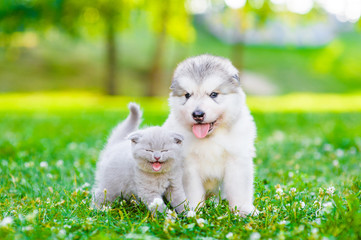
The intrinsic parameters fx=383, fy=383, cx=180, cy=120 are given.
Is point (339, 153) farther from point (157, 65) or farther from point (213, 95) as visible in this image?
point (157, 65)

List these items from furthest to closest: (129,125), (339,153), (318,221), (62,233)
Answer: (339,153), (129,125), (318,221), (62,233)

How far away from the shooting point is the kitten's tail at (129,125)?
399cm

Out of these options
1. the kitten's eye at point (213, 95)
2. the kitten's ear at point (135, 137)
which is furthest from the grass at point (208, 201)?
the kitten's eye at point (213, 95)

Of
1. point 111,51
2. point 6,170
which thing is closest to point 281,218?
point 6,170

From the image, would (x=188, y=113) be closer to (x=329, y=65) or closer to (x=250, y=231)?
(x=250, y=231)

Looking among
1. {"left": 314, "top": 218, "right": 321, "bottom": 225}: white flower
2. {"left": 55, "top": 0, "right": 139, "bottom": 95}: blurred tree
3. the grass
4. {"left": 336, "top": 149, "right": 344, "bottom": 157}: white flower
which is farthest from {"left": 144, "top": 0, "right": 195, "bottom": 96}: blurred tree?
{"left": 314, "top": 218, "right": 321, "bottom": 225}: white flower

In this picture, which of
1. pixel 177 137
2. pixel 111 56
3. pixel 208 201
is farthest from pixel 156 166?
pixel 111 56

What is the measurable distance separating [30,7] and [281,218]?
652 inches

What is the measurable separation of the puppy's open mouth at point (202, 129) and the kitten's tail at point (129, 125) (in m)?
1.04

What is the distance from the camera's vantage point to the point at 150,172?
10.4 ft

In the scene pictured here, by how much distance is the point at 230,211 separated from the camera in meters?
3.09

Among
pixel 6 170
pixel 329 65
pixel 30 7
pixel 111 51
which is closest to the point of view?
pixel 6 170

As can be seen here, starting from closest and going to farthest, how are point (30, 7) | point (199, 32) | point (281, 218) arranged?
point (281, 218), point (30, 7), point (199, 32)

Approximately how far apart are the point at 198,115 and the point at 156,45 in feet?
88.9
